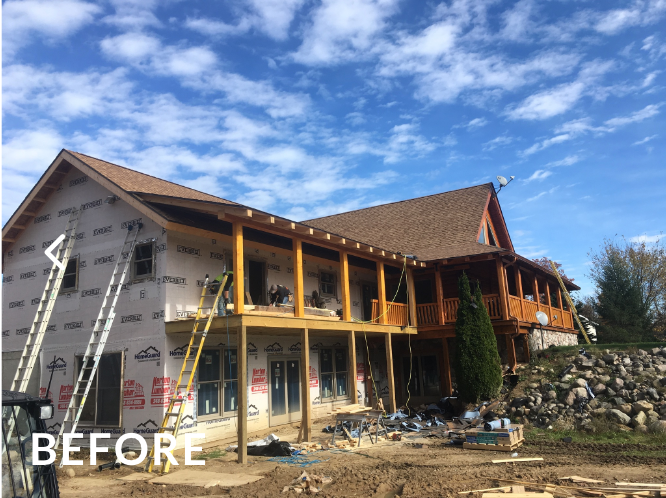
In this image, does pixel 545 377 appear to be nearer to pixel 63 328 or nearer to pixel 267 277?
pixel 267 277

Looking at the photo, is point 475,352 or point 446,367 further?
point 446,367

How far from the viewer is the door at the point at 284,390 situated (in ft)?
53.6

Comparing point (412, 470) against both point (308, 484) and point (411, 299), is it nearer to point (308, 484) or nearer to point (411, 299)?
point (308, 484)

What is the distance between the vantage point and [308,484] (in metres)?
8.79

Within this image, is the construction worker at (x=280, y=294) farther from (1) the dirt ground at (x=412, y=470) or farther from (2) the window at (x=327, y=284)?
(1) the dirt ground at (x=412, y=470)

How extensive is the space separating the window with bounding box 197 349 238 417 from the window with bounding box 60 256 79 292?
4.70 m

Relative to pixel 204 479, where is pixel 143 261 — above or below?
above

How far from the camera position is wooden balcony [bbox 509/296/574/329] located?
19.3m

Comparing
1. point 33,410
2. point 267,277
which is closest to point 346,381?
point 267,277

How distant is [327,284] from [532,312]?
27.2 feet

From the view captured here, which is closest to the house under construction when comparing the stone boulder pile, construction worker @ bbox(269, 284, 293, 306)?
construction worker @ bbox(269, 284, 293, 306)

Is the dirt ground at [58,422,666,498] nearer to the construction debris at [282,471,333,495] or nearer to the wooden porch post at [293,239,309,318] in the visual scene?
the construction debris at [282,471,333,495]

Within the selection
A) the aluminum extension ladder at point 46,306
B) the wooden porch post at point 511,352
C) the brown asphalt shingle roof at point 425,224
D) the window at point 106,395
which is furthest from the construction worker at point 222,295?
the wooden porch post at point 511,352

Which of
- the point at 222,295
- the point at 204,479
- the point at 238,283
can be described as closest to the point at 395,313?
the point at 222,295
